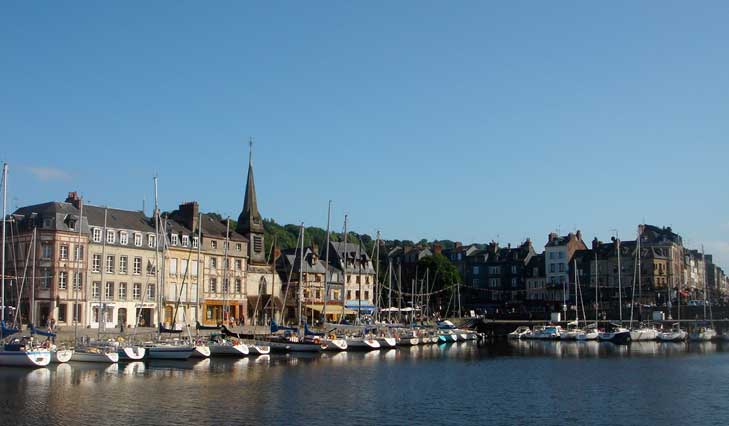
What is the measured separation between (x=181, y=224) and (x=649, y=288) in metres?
71.6

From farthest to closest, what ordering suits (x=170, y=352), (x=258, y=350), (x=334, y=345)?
(x=334, y=345) < (x=258, y=350) < (x=170, y=352)

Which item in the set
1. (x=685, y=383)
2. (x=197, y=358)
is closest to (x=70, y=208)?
(x=197, y=358)

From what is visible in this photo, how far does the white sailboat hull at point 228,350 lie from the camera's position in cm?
5988

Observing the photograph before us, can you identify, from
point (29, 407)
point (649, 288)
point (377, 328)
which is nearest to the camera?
point (29, 407)

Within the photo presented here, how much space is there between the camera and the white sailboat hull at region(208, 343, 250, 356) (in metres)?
59.9

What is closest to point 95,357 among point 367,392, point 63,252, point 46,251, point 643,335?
point 63,252

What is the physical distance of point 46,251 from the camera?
67.8m

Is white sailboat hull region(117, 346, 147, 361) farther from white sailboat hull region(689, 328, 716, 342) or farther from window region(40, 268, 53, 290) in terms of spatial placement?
white sailboat hull region(689, 328, 716, 342)

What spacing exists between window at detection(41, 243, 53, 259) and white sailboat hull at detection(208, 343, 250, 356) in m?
17.8

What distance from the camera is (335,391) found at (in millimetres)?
40844

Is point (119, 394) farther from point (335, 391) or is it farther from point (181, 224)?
point (181, 224)

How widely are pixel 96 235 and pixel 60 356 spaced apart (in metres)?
22.4

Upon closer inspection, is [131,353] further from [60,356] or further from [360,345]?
[360,345]

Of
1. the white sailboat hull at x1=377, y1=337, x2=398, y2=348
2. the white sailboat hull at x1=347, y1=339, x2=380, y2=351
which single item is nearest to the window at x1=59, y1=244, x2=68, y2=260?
the white sailboat hull at x1=347, y1=339, x2=380, y2=351
